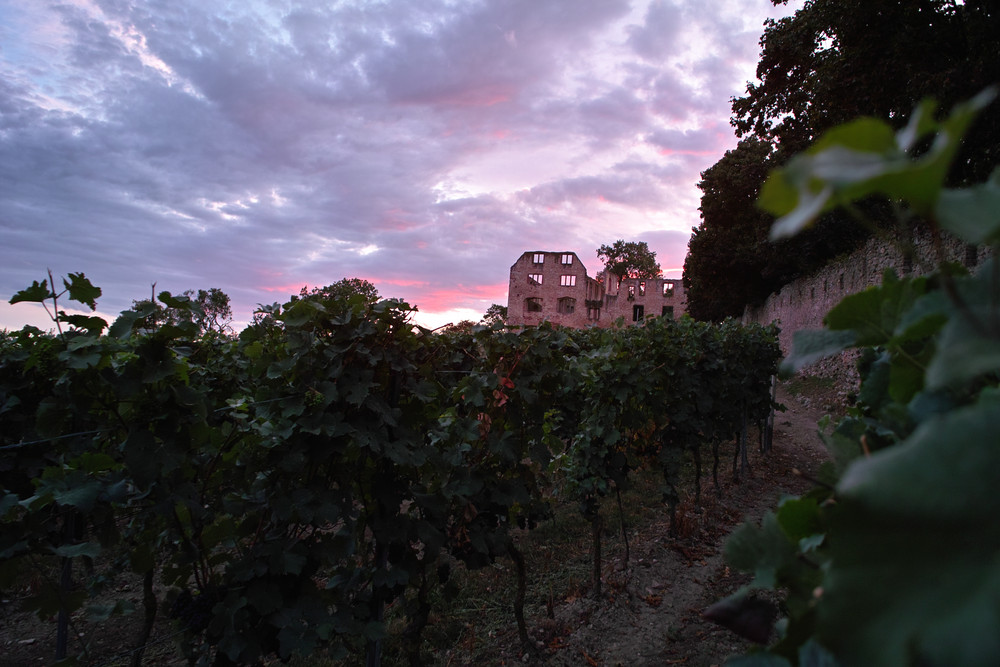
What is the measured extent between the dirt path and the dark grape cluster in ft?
7.61

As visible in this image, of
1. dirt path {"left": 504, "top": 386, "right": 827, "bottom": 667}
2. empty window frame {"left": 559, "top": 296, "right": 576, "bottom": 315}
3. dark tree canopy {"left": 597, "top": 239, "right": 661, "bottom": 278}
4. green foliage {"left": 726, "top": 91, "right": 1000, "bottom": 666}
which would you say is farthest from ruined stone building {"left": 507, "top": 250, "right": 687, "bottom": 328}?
green foliage {"left": 726, "top": 91, "right": 1000, "bottom": 666}

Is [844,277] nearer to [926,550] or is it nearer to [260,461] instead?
[260,461]

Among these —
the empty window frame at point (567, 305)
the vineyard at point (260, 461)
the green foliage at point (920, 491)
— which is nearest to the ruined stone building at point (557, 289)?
the empty window frame at point (567, 305)

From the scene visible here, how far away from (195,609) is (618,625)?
10.4ft

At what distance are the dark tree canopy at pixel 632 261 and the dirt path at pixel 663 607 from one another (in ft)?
180

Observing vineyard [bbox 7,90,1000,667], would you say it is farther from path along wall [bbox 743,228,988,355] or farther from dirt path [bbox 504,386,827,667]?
path along wall [bbox 743,228,988,355]

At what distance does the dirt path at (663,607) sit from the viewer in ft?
13.1

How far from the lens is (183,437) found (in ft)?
7.64

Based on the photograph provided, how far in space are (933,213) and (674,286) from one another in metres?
49.5

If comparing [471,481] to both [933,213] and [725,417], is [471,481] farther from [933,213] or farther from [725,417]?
[725,417]

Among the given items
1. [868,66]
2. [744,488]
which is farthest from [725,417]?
[868,66]

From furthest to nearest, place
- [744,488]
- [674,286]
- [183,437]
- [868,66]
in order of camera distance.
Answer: [674,286] → [868,66] → [744,488] → [183,437]

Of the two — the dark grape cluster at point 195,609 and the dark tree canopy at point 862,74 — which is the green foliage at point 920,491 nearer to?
the dark grape cluster at point 195,609

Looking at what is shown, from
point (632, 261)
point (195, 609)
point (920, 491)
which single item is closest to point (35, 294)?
point (195, 609)
